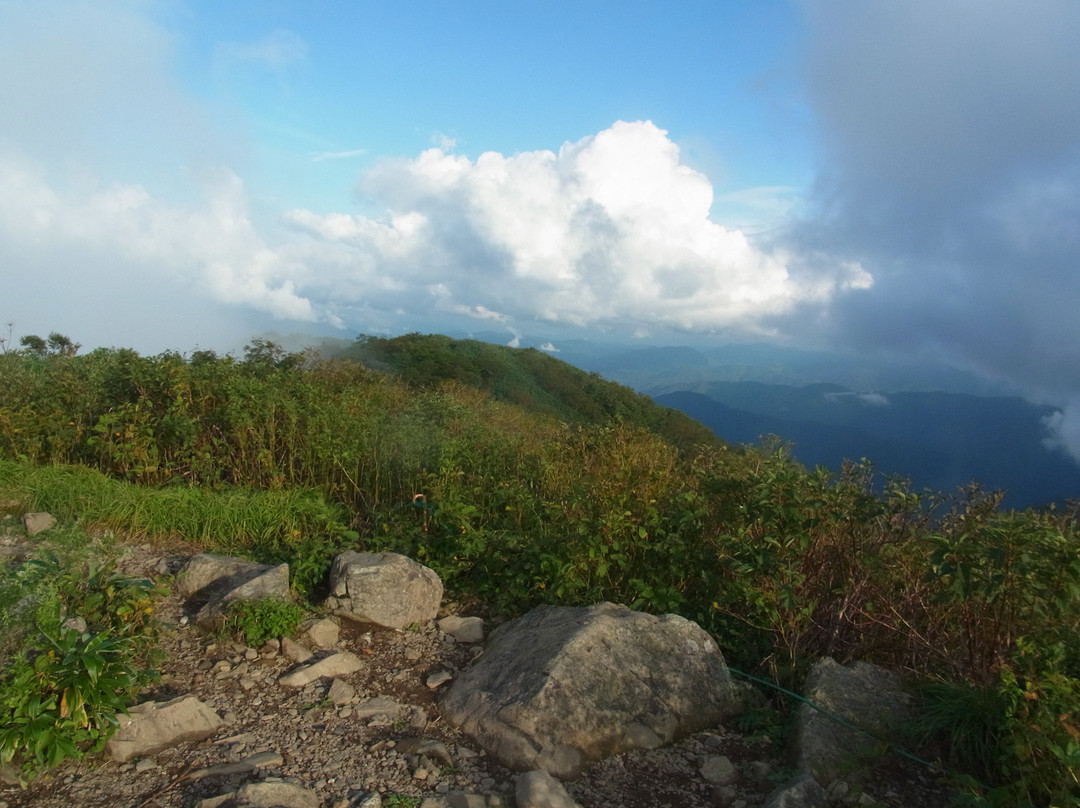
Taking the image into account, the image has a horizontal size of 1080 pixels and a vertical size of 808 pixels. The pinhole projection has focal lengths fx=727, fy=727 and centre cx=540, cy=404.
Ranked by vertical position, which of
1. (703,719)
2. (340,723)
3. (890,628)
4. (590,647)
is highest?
(890,628)

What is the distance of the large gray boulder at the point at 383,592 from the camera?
4.28 meters

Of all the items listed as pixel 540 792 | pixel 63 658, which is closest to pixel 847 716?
pixel 540 792

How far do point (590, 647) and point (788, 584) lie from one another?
109 cm

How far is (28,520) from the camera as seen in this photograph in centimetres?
521

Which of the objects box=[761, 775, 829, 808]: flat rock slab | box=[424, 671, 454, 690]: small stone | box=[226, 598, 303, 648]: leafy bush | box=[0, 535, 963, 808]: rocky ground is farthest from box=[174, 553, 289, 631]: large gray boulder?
box=[761, 775, 829, 808]: flat rock slab

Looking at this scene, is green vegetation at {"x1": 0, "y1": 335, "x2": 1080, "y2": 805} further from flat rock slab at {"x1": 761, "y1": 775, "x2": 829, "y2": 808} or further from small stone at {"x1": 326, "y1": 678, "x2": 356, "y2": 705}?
small stone at {"x1": 326, "y1": 678, "x2": 356, "y2": 705}

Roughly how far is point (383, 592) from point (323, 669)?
1.99 ft

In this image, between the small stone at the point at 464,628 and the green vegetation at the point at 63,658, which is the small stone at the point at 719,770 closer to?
the small stone at the point at 464,628

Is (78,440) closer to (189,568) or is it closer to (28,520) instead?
(28,520)

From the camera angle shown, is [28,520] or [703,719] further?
[28,520]

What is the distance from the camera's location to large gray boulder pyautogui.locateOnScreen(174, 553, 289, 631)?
4.15 m

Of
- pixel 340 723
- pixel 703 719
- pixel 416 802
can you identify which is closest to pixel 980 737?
pixel 703 719

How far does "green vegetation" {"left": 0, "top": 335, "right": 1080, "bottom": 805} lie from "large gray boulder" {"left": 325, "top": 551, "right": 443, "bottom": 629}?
0.33 metres

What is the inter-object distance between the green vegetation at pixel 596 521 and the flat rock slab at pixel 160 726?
19.9 inches
